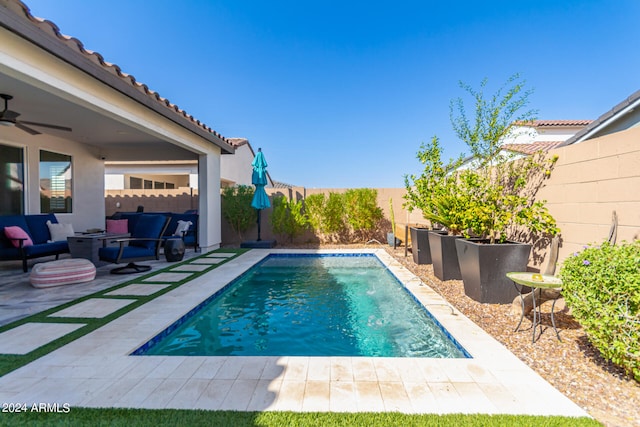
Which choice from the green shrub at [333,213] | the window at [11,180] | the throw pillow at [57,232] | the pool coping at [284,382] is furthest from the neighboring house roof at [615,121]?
the window at [11,180]

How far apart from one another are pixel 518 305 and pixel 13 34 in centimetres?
685

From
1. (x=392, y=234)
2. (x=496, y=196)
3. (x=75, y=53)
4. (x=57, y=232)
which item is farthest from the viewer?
(x=392, y=234)

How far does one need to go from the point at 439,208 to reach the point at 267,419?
4.99 m

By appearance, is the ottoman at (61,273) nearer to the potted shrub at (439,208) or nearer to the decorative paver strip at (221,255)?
the decorative paver strip at (221,255)

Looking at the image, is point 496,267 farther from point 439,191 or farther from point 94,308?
point 94,308

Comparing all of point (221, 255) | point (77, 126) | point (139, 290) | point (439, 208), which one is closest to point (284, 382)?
point (139, 290)

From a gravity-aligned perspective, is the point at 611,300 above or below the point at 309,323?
above

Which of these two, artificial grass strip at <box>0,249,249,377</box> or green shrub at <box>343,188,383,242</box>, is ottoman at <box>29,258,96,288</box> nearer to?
artificial grass strip at <box>0,249,249,377</box>

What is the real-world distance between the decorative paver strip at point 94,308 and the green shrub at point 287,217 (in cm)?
721

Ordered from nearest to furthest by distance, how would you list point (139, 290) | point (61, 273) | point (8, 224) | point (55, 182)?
1. point (139, 290)
2. point (61, 273)
3. point (8, 224)
4. point (55, 182)

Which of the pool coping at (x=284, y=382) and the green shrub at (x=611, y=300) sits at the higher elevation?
the green shrub at (x=611, y=300)

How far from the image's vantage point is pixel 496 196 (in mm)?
4973

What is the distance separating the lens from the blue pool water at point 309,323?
3574 millimetres

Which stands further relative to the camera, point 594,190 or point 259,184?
point 259,184
